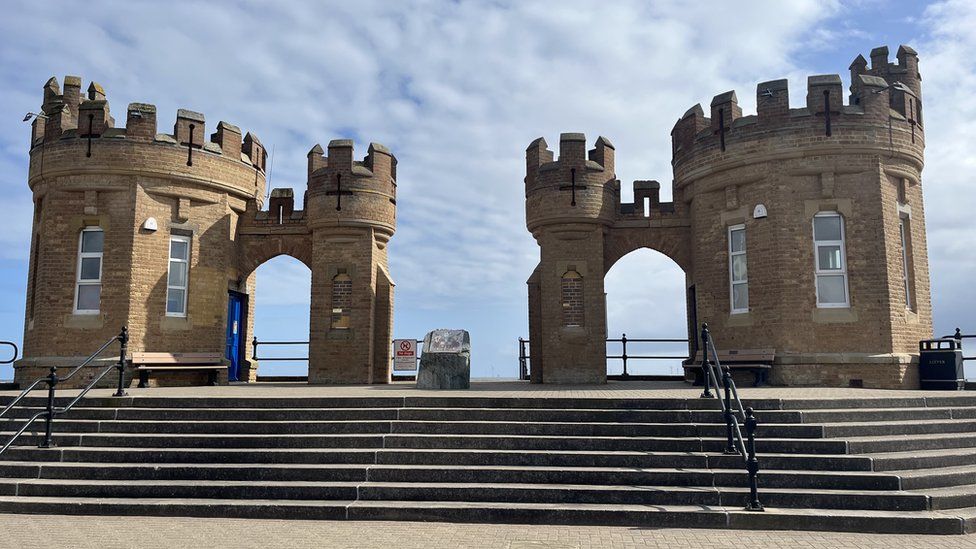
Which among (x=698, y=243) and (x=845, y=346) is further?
(x=698, y=243)

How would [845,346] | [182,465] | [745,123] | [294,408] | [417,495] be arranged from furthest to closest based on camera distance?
[745,123] < [845,346] < [294,408] < [182,465] < [417,495]

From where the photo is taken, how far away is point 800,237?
46.3 ft

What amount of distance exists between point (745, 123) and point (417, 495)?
1071 centimetres

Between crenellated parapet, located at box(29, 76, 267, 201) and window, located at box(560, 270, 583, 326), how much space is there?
27.4ft

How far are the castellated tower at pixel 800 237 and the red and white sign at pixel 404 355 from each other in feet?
11.1

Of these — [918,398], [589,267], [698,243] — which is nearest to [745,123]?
[698,243]

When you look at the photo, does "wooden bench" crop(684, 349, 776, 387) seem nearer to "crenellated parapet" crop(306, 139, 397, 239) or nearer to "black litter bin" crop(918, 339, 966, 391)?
"black litter bin" crop(918, 339, 966, 391)

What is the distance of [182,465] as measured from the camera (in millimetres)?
8977

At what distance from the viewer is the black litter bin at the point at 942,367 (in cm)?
1357

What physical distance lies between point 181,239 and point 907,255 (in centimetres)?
1597

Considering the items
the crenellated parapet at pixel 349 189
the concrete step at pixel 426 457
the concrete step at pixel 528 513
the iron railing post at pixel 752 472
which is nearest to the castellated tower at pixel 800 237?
the crenellated parapet at pixel 349 189

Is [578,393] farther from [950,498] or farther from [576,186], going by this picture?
[576,186]

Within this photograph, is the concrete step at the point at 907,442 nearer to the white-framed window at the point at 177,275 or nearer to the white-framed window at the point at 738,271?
the white-framed window at the point at 738,271

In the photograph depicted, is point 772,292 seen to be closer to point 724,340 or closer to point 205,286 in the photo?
point 724,340
